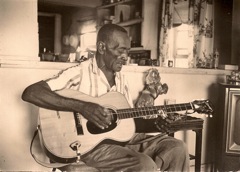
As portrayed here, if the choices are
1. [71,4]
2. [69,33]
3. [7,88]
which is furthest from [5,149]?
Answer: [71,4]

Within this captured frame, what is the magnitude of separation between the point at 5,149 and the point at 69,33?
1530mm

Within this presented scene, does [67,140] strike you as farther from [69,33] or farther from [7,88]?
[69,33]

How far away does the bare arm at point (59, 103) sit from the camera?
1.08 meters

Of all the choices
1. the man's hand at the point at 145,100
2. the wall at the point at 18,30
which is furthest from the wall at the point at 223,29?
the wall at the point at 18,30

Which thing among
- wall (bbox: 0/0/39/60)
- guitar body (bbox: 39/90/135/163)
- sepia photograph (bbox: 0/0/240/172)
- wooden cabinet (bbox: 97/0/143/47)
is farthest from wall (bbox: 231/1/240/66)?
wall (bbox: 0/0/39/60)

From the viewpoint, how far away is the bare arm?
1.08 m

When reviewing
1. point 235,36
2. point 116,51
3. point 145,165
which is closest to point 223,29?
point 235,36

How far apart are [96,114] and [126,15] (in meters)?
1.40

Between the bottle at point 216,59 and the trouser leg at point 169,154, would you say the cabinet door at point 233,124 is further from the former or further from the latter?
the trouser leg at point 169,154

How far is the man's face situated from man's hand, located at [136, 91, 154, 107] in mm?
310

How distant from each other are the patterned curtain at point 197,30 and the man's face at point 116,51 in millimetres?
822

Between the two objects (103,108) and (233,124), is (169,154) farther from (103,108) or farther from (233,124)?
(233,124)

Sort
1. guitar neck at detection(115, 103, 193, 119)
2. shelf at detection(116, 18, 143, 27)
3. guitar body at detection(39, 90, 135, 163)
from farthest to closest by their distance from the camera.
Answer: shelf at detection(116, 18, 143, 27) < guitar neck at detection(115, 103, 193, 119) < guitar body at detection(39, 90, 135, 163)

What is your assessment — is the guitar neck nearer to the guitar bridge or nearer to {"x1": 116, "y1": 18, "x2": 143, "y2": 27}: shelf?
the guitar bridge
